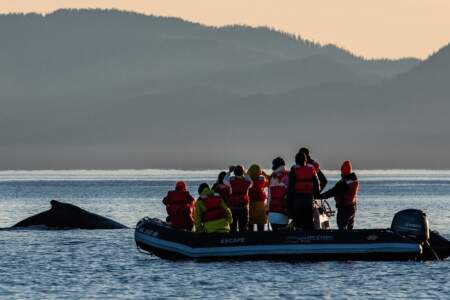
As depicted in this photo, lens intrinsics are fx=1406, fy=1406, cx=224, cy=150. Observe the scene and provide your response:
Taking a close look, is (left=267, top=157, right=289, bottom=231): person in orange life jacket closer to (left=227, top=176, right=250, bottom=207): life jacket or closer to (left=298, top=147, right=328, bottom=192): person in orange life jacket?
(left=298, top=147, right=328, bottom=192): person in orange life jacket

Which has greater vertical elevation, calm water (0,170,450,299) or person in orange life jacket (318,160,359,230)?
person in orange life jacket (318,160,359,230)

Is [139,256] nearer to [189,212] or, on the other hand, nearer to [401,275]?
[189,212]

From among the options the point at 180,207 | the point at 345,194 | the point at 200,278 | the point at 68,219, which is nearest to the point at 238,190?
the point at 180,207

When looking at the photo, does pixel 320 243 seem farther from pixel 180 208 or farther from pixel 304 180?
pixel 180 208

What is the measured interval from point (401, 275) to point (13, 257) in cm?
1290

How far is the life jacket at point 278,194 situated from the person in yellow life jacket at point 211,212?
3.86ft

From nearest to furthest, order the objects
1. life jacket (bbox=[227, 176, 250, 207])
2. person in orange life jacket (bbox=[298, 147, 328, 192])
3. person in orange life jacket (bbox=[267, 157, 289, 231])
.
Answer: person in orange life jacket (bbox=[298, 147, 328, 192]), person in orange life jacket (bbox=[267, 157, 289, 231]), life jacket (bbox=[227, 176, 250, 207])

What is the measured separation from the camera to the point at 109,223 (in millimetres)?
58062

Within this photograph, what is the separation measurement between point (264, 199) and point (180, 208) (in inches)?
90.9

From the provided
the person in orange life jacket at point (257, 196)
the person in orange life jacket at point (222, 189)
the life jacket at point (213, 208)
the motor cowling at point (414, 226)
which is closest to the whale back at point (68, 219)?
the person in orange life jacket at point (257, 196)

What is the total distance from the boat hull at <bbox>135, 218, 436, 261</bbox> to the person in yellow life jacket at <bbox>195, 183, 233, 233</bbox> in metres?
0.45

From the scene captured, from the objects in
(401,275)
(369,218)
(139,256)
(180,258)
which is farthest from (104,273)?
(369,218)

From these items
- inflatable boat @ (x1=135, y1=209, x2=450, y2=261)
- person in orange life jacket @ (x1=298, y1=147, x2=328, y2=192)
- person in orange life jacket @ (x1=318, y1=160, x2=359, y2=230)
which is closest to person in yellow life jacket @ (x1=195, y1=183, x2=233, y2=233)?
inflatable boat @ (x1=135, y1=209, x2=450, y2=261)

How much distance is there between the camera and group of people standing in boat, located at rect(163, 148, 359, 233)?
34969 millimetres
